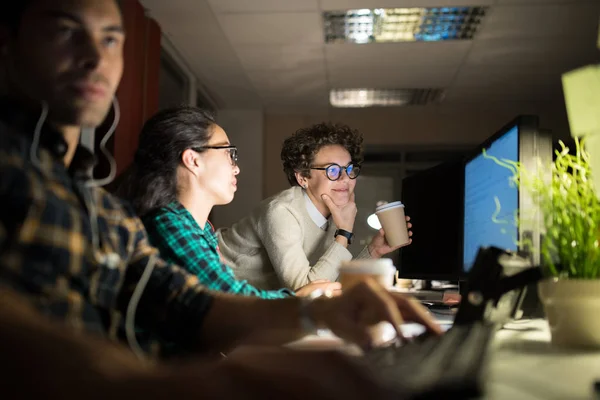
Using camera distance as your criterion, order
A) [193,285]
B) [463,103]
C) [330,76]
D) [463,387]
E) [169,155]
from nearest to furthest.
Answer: [463,387] → [193,285] → [169,155] → [330,76] → [463,103]

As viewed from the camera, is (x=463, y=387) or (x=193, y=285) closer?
(x=463, y=387)

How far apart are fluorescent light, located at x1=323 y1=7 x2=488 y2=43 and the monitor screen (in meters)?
2.34

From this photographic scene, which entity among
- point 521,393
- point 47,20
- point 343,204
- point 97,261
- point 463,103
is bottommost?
point 521,393

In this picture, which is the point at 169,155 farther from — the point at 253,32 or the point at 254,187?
the point at 254,187

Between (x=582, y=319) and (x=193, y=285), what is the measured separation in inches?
25.1

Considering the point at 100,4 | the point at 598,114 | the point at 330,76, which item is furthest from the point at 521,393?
the point at 330,76

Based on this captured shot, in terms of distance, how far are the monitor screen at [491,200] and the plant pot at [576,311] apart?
0.17 meters

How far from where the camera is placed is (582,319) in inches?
33.4

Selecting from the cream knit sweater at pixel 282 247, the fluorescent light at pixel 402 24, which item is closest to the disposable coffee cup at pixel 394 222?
the cream knit sweater at pixel 282 247

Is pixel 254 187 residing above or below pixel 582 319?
above

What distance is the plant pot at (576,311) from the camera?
844 mm

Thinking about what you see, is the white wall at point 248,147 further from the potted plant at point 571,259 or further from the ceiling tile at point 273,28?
the potted plant at point 571,259

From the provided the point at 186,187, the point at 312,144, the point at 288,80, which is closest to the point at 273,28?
the point at 288,80

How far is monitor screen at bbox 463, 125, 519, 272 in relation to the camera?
116 cm
